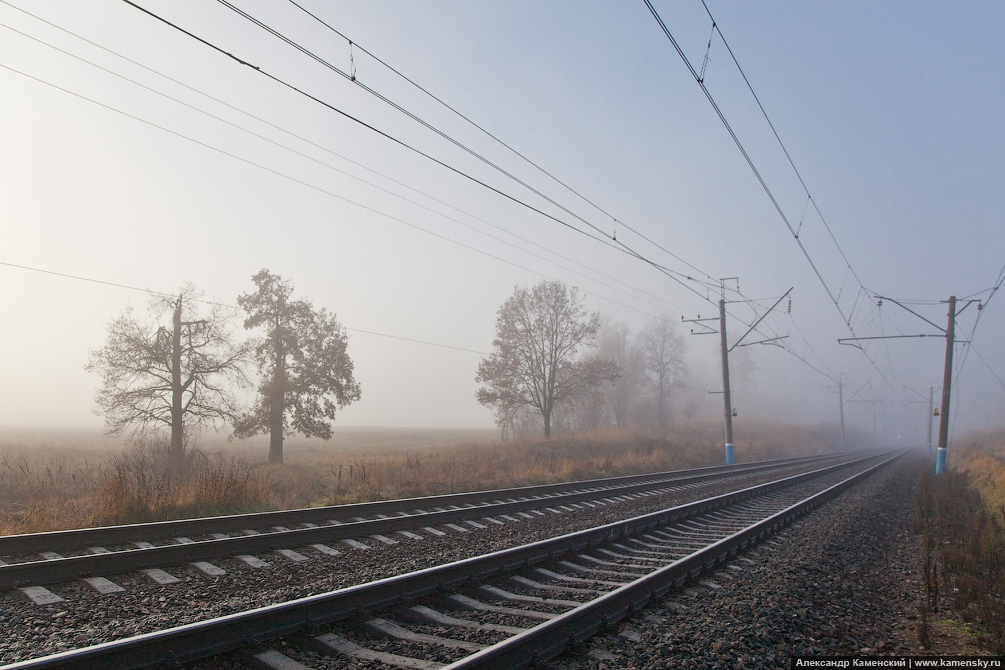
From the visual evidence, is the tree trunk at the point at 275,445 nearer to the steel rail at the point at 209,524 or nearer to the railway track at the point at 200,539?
the steel rail at the point at 209,524

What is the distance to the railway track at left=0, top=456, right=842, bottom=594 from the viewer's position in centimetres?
633

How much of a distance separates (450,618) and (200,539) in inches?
188

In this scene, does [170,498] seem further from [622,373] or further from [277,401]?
[622,373]

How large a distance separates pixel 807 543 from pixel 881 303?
946 inches

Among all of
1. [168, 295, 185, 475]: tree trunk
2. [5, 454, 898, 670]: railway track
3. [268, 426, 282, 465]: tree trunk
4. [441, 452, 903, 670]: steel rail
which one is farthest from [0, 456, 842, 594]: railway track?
[268, 426, 282, 465]: tree trunk

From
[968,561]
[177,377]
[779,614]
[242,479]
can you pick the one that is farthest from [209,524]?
[177,377]

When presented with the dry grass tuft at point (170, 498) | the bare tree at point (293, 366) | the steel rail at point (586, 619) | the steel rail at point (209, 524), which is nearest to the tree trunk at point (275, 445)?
the bare tree at point (293, 366)

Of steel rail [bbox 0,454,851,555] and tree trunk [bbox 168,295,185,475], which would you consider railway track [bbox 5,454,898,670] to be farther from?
tree trunk [bbox 168,295,185,475]

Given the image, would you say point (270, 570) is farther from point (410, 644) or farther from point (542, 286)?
point (542, 286)

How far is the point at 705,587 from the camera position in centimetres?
705

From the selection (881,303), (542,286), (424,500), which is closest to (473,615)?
(424,500)

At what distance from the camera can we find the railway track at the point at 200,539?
6.33 metres

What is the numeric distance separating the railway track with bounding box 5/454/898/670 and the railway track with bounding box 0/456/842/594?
2.31 m

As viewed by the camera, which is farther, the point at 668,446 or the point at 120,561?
the point at 668,446
